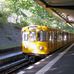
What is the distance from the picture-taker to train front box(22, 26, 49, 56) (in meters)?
21.7

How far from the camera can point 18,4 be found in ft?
130

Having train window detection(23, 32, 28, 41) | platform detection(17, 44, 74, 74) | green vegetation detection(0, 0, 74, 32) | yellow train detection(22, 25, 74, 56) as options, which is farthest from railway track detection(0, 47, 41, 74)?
green vegetation detection(0, 0, 74, 32)

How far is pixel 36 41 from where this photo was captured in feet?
71.3

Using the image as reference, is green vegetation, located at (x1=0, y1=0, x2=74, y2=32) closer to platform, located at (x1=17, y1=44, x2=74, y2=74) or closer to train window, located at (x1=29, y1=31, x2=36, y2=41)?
train window, located at (x1=29, y1=31, x2=36, y2=41)

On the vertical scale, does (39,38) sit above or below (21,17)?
below

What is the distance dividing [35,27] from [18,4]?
60.1ft

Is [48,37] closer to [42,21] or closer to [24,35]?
[24,35]

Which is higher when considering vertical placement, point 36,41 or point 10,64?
point 36,41

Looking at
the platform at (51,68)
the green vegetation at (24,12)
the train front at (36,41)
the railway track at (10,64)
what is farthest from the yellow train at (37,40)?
the green vegetation at (24,12)

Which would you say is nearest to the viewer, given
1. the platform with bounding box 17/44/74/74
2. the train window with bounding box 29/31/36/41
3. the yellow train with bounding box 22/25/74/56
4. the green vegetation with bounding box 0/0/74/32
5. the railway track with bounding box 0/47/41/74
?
the platform with bounding box 17/44/74/74

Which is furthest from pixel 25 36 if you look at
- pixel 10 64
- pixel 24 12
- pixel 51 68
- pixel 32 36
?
pixel 24 12

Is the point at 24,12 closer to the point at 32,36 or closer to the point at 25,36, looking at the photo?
the point at 25,36

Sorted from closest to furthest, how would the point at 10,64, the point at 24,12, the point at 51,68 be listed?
the point at 51,68 → the point at 10,64 → the point at 24,12

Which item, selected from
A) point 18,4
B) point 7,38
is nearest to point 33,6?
point 18,4
